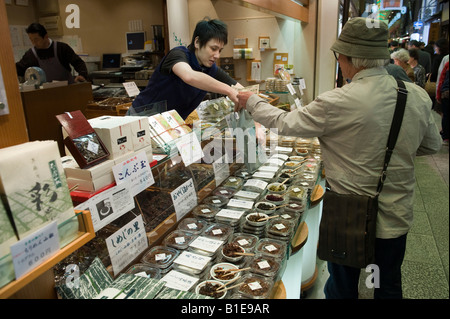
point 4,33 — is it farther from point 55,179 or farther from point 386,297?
point 386,297

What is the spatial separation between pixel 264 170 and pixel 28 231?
2.28 m

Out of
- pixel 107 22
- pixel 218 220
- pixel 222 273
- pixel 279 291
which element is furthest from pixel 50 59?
pixel 279 291

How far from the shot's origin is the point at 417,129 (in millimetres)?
1804

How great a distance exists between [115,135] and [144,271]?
0.75 meters

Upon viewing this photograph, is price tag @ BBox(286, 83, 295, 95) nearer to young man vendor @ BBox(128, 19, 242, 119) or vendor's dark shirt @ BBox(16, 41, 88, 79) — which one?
young man vendor @ BBox(128, 19, 242, 119)

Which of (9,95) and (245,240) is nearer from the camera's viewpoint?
(9,95)

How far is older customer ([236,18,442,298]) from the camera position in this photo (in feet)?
5.75

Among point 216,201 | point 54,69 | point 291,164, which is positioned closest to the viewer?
point 216,201

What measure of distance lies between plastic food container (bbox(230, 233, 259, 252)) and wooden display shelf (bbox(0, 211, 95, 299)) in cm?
107

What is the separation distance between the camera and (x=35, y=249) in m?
1.04

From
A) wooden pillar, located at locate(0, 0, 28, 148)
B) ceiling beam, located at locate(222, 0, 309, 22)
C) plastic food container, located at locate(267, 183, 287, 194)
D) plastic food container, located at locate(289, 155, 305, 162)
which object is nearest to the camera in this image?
wooden pillar, located at locate(0, 0, 28, 148)

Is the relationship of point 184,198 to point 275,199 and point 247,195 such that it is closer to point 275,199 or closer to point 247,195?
point 247,195

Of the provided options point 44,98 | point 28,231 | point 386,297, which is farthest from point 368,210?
point 44,98

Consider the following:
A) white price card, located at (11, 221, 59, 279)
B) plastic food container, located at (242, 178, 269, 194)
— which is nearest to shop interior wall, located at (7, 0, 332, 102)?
plastic food container, located at (242, 178, 269, 194)
